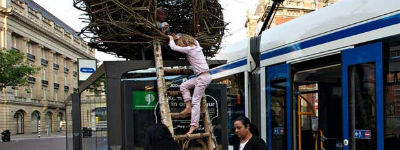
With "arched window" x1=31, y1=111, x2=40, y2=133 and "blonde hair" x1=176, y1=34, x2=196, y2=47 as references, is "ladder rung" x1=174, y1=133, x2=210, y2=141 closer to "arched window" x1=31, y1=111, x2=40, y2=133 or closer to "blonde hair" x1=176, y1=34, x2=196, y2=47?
"blonde hair" x1=176, y1=34, x2=196, y2=47

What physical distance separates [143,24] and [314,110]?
3548 millimetres

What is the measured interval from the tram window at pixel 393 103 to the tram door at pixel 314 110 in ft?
4.89

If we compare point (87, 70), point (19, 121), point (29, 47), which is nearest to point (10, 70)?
point (87, 70)

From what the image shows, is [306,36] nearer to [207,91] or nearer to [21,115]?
[207,91]

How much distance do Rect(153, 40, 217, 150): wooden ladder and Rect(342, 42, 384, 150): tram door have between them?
1.84 metres

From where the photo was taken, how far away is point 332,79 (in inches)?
242

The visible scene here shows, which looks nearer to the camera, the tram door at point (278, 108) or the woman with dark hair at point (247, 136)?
the woman with dark hair at point (247, 136)

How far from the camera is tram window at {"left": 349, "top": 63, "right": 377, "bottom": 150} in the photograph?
16.1 feet

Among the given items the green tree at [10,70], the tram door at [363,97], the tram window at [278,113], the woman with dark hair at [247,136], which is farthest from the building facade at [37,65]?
the woman with dark hair at [247,136]

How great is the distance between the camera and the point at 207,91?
4754 mm

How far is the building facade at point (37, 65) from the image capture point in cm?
5331

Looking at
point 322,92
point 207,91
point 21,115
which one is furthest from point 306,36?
point 21,115

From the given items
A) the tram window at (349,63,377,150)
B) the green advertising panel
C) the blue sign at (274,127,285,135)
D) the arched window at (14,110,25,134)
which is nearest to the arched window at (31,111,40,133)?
the arched window at (14,110,25,134)

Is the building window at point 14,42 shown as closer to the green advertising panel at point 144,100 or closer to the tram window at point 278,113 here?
the tram window at point 278,113
